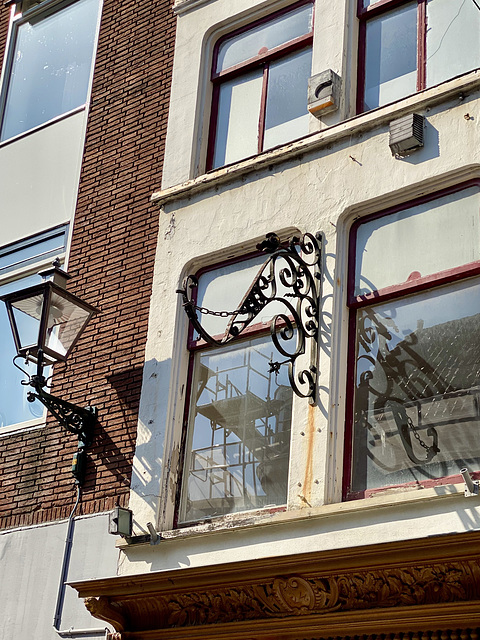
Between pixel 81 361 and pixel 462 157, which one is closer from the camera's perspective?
pixel 462 157

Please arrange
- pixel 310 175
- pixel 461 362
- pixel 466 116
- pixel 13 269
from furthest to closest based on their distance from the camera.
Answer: pixel 13 269
pixel 310 175
pixel 466 116
pixel 461 362

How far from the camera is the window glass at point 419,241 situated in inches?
302

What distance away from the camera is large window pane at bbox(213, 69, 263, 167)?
966cm

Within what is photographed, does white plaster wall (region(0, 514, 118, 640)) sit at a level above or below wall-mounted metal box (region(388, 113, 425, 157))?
below

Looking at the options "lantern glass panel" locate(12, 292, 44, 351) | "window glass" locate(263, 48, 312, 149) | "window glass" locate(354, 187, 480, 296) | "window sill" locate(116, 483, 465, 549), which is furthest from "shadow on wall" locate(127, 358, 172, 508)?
"window glass" locate(263, 48, 312, 149)

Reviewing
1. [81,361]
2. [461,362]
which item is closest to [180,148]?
[81,361]

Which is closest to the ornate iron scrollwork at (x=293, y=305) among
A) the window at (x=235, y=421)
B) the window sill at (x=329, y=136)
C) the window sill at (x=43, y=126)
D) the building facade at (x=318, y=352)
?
the building facade at (x=318, y=352)

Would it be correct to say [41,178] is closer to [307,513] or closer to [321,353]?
[321,353]

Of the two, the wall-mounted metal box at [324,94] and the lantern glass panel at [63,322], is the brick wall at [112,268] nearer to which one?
the lantern glass panel at [63,322]

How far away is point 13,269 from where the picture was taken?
10.8m

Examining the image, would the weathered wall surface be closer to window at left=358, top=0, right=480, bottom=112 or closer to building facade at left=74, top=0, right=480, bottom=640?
building facade at left=74, top=0, right=480, bottom=640

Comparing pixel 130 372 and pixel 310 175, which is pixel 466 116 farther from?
pixel 130 372

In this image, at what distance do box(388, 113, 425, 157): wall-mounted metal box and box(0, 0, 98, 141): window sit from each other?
4.30 meters

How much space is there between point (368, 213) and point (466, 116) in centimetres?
107
